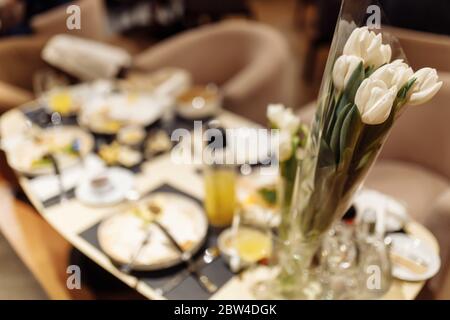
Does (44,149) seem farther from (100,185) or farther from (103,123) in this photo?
(100,185)

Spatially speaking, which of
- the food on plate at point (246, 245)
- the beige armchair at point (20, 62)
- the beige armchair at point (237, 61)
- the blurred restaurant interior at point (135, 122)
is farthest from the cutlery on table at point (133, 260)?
the beige armchair at point (20, 62)

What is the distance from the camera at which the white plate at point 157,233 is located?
121 cm

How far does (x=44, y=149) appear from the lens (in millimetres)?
1701

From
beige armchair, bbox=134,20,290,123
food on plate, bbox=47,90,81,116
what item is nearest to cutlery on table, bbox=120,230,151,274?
food on plate, bbox=47,90,81,116

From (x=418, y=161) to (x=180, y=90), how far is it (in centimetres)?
112

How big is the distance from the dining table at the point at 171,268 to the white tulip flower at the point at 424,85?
22.6 inches

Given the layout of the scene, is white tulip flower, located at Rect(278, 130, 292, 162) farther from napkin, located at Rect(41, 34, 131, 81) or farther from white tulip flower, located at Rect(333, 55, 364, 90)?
napkin, located at Rect(41, 34, 131, 81)

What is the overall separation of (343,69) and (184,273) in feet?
2.29

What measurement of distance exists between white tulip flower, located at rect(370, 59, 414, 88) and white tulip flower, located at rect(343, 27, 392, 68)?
0.04 m

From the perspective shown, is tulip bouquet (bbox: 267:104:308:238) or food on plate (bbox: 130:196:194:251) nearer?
tulip bouquet (bbox: 267:104:308:238)

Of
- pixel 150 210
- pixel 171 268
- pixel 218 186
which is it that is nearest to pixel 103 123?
pixel 150 210

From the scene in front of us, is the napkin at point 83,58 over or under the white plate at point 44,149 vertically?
over

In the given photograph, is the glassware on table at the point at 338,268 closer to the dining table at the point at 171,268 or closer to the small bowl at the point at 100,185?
the dining table at the point at 171,268

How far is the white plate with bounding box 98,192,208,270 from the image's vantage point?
1208mm
